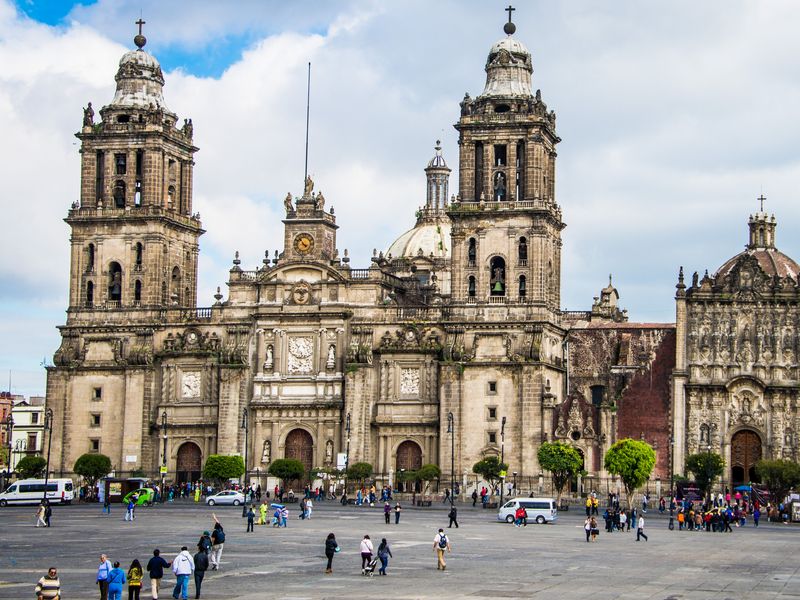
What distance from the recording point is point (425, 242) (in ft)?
435

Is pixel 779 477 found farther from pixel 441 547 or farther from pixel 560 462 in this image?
pixel 441 547

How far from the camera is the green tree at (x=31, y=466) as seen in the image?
10781 cm

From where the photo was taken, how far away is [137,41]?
371 ft

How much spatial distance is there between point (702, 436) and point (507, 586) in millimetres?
55594

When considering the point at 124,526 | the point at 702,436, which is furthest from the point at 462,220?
the point at 124,526

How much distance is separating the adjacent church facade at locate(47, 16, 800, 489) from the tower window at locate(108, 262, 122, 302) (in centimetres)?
12

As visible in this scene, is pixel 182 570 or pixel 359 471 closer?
pixel 182 570

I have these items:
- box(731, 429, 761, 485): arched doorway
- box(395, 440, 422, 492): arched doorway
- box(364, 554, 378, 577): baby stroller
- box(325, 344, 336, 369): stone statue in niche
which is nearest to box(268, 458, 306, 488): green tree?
box(395, 440, 422, 492): arched doorway

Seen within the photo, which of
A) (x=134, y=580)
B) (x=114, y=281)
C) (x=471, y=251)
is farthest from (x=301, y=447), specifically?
(x=134, y=580)

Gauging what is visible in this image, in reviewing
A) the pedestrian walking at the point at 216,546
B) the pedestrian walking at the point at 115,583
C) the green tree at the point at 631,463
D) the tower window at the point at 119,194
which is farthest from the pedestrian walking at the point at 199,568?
the tower window at the point at 119,194

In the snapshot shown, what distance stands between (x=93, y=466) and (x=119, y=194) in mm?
18668

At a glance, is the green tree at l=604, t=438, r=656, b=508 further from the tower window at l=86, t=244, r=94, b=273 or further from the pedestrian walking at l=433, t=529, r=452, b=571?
the tower window at l=86, t=244, r=94, b=273

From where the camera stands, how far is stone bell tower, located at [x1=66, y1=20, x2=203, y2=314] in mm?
110812

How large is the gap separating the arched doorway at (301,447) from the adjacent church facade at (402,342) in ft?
0.36
